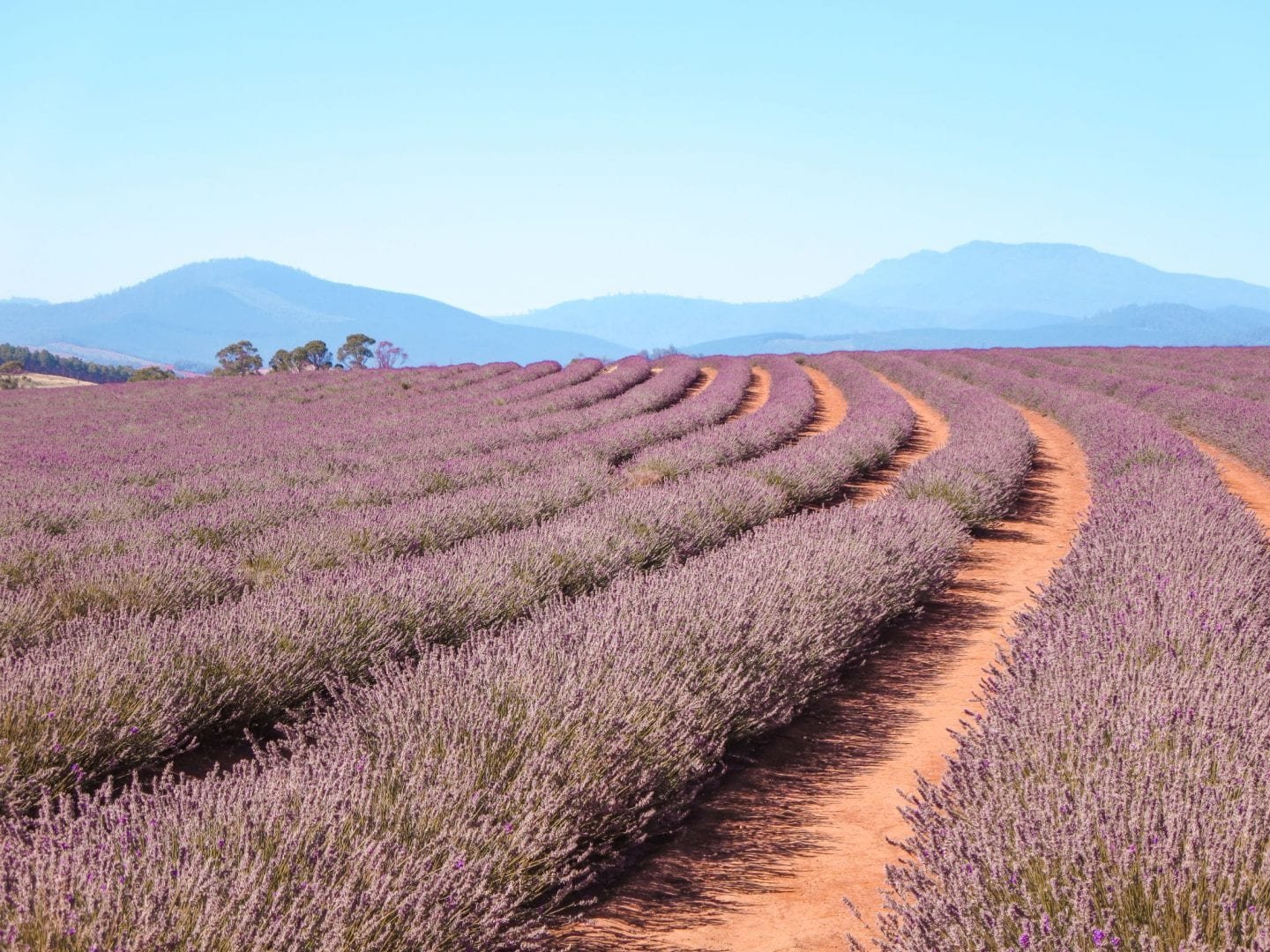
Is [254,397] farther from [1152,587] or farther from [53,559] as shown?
[1152,587]

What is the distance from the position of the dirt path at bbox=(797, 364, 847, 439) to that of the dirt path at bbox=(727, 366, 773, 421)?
117 cm

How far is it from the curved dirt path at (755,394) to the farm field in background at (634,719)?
9.65 meters

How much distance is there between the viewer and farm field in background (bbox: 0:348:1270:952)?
1.88 meters

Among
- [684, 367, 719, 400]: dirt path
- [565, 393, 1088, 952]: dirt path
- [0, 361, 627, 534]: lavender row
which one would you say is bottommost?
[565, 393, 1088, 952]: dirt path

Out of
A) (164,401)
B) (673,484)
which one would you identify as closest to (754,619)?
(673,484)

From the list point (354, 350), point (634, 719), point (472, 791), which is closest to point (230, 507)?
point (634, 719)

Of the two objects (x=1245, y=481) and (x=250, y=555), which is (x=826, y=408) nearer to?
(x=1245, y=481)

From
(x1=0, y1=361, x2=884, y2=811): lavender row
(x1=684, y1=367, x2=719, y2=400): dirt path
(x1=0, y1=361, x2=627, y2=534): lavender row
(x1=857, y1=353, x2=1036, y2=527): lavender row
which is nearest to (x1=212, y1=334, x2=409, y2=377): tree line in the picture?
(x1=684, y1=367, x2=719, y2=400): dirt path

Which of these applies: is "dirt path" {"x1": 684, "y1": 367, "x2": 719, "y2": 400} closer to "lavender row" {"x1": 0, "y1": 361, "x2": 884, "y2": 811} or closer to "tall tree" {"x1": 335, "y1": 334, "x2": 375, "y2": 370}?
"lavender row" {"x1": 0, "y1": 361, "x2": 884, "y2": 811}

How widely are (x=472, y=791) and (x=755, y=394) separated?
67.5ft

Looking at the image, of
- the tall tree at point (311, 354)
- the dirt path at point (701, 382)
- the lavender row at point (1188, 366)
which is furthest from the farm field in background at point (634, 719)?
the tall tree at point (311, 354)

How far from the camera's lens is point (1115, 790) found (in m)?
2.15

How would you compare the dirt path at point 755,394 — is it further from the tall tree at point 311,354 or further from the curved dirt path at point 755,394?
the tall tree at point 311,354

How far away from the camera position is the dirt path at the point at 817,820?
2.57 metres
